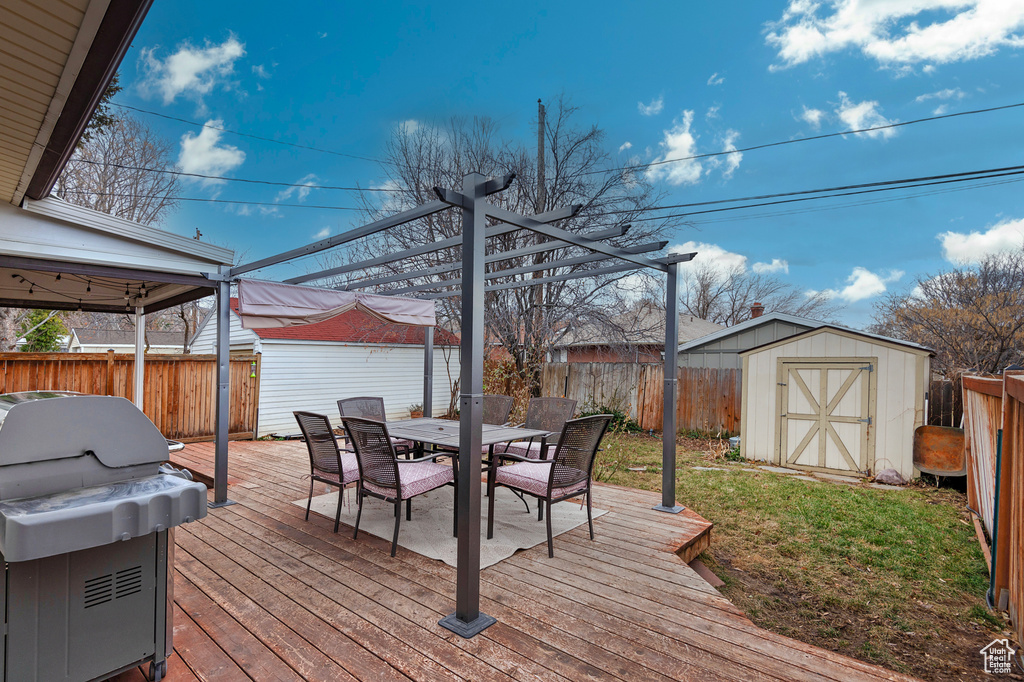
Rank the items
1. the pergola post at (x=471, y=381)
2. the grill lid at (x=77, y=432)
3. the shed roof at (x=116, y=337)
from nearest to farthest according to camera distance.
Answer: the grill lid at (x=77, y=432) < the pergola post at (x=471, y=381) < the shed roof at (x=116, y=337)

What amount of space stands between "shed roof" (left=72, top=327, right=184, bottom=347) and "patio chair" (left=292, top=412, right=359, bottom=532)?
19.0 m

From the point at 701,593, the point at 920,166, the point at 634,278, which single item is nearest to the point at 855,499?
the point at 701,593

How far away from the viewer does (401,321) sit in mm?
5688

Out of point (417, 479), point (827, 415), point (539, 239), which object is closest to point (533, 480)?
point (417, 479)

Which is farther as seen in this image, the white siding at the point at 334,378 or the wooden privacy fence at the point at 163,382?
the white siding at the point at 334,378

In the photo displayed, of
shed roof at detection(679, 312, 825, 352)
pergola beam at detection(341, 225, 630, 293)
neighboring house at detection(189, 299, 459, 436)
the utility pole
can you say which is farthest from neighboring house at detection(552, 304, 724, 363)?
pergola beam at detection(341, 225, 630, 293)

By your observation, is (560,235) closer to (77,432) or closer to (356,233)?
(356,233)

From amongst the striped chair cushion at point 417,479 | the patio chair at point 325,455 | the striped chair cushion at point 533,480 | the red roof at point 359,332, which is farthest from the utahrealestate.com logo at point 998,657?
the red roof at point 359,332

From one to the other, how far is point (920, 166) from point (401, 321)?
23.5m

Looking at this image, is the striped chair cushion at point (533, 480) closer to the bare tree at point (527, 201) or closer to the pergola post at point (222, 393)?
the pergola post at point (222, 393)

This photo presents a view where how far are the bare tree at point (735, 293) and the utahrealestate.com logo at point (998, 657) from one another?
67.8 ft

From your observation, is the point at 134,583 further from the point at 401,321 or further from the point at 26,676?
the point at 401,321

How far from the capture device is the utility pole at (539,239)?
9.50 meters

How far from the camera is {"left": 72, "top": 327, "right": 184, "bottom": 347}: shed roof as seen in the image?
18938mm
